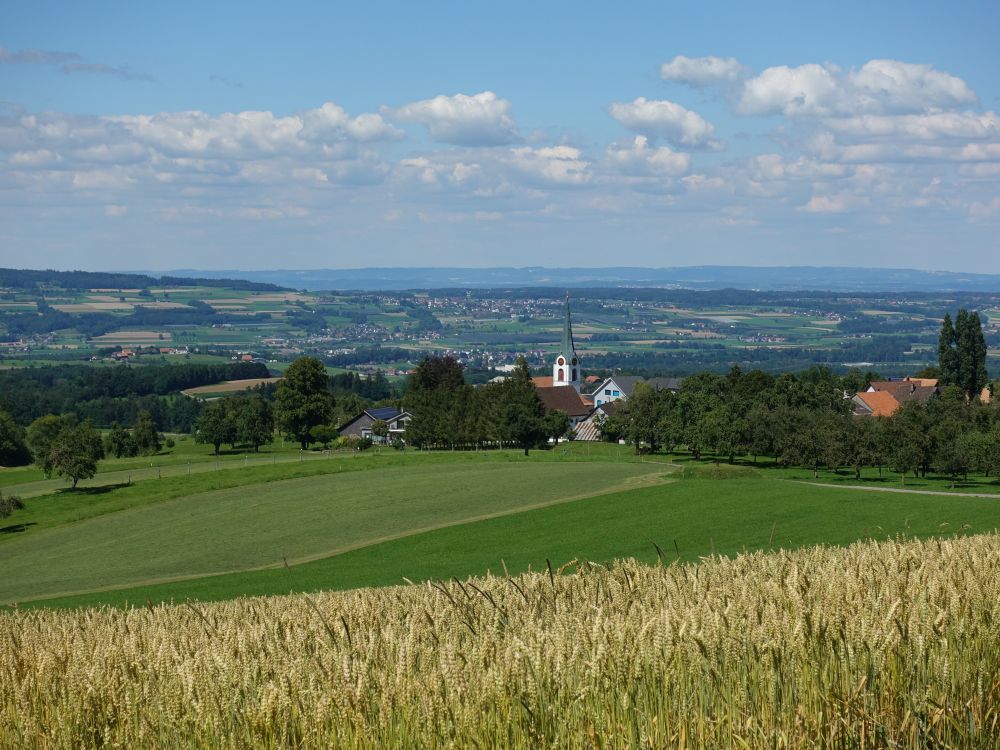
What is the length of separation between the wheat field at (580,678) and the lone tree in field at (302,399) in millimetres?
107631

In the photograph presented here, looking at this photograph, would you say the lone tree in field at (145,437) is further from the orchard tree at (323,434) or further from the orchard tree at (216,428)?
the orchard tree at (323,434)

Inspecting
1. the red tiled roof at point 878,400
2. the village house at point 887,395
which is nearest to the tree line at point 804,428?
the village house at point 887,395

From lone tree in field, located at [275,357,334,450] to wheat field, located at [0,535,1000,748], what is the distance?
353ft

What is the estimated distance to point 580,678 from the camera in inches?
278

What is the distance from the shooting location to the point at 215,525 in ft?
189

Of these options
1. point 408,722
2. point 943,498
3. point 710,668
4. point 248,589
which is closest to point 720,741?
point 710,668

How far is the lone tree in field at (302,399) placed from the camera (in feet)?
380

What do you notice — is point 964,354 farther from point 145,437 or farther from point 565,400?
point 145,437

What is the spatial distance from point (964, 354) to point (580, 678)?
474 ft

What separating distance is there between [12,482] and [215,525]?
37107mm

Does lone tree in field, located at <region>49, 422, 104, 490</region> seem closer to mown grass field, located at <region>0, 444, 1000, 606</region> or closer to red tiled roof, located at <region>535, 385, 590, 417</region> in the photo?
mown grass field, located at <region>0, 444, 1000, 606</region>

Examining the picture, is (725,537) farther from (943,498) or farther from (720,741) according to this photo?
(720,741)

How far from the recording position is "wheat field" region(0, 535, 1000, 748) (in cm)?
671

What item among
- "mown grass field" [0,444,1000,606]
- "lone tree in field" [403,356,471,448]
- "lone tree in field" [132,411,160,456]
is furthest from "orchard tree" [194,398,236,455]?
"mown grass field" [0,444,1000,606]
